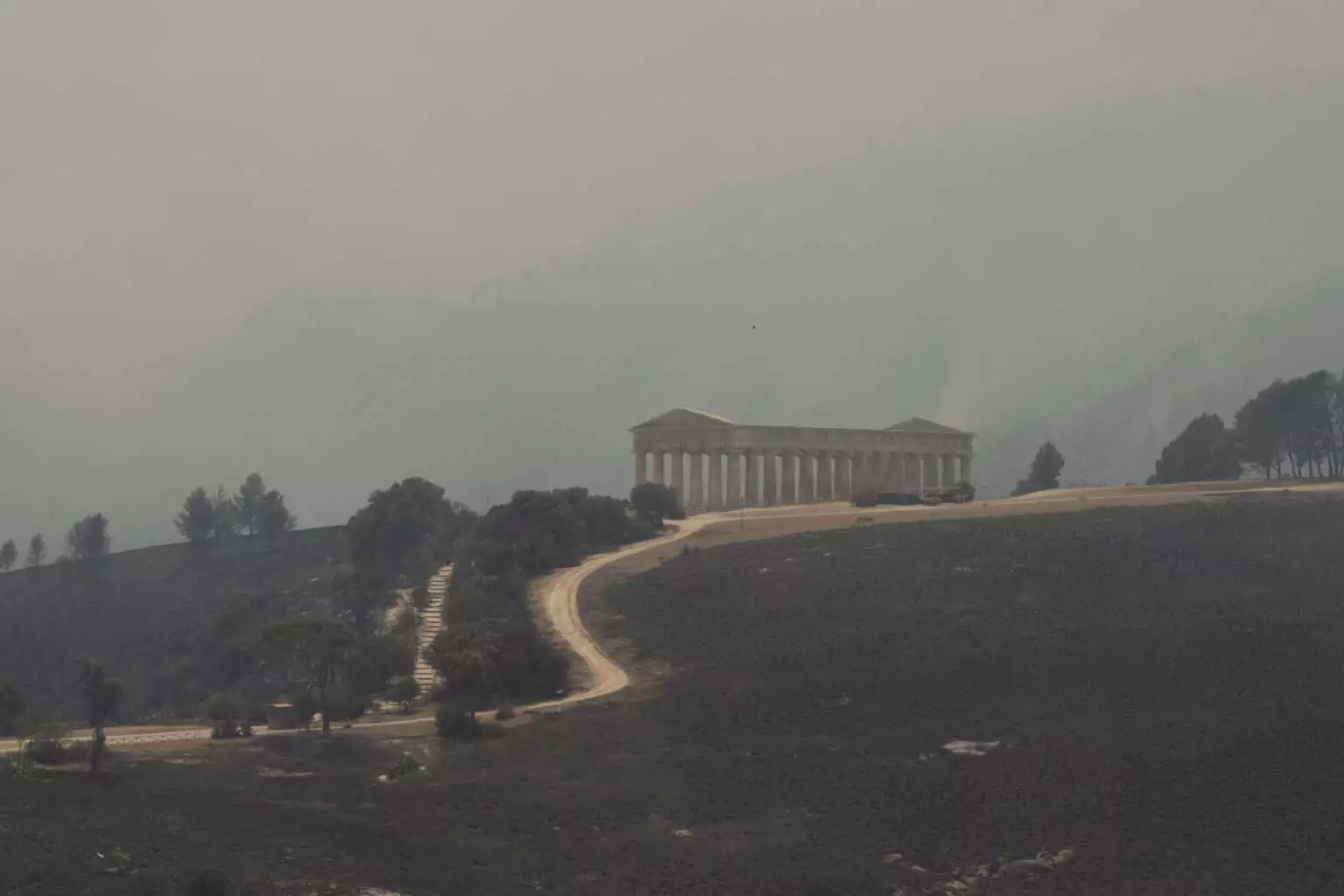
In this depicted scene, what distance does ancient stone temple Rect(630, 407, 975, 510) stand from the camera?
122m

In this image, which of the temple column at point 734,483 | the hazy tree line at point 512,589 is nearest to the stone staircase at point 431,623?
the hazy tree line at point 512,589

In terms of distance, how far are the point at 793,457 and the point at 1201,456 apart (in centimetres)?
4389

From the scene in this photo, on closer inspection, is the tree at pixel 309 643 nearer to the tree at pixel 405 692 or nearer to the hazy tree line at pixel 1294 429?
the tree at pixel 405 692

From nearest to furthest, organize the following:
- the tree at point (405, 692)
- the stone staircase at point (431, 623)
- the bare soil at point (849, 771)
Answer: the bare soil at point (849, 771) < the tree at point (405, 692) < the stone staircase at point (431, 623)

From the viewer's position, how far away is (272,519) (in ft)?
479

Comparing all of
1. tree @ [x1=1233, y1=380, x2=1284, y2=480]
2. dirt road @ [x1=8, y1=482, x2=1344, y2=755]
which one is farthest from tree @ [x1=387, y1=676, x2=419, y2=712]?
tree @ [x1=1233, y1=380, x2=1284, y2=480]

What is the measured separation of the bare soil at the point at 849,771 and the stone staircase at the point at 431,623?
9.70 metres

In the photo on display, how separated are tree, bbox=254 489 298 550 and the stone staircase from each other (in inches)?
2104

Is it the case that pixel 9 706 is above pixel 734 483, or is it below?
below

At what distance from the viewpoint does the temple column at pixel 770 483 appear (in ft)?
408

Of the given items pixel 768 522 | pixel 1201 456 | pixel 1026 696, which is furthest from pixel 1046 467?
pixel 1026 696

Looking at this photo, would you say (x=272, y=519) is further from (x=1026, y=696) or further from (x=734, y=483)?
(x=1026, y=696)

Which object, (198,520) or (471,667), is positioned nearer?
(471,667)

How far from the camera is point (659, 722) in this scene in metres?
55.0
